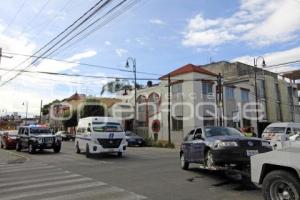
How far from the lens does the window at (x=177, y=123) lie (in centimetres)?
4184

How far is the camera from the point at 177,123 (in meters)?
42.4

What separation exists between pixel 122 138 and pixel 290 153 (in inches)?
616

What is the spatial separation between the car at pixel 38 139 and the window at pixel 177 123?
1733 centimetres

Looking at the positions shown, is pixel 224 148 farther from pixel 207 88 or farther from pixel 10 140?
pixel 207 88

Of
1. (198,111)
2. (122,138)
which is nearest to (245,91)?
(198,111)

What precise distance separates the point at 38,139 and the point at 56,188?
16019 mm

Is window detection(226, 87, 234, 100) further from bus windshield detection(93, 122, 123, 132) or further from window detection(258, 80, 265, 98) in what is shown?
bus windshield detection(93, 122, 123, 132)

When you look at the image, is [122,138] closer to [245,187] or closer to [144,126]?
[245,187]

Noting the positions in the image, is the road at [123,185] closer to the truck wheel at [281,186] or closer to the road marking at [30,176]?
the road marking at [30,176]

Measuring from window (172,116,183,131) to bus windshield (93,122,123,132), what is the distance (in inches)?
783

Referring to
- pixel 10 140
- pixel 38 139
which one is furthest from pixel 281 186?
pixel 10 140

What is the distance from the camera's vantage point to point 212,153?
11.6m

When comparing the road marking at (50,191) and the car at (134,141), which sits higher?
the car at (134,141)

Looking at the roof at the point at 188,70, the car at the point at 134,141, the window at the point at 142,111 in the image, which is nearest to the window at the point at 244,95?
the roof at the point at 188,70
